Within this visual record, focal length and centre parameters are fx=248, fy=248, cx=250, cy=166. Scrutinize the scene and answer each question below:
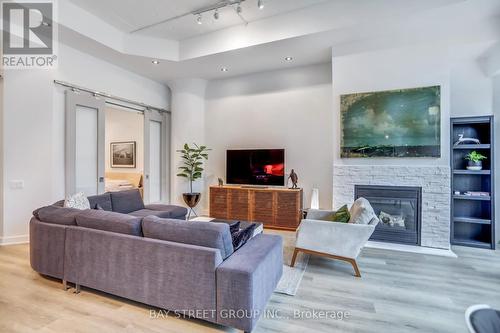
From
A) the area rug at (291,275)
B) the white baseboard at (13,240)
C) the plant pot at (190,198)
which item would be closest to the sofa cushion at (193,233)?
the area rug at (291,275)

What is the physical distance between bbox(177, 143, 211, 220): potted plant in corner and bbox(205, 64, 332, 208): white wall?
363mm

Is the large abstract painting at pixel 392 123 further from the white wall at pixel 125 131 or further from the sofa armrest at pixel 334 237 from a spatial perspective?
the white wall at pixel 125 131

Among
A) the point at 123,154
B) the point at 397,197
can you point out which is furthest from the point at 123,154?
the point at 397,197

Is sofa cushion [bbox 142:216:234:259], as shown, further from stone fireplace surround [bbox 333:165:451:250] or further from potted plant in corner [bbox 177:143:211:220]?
potted plant in corner [bbox 177:143:211:220]

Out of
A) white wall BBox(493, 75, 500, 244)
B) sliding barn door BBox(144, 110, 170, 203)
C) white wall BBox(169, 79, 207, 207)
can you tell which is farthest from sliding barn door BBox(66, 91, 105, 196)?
white wall BBox(493, 75, 500, 244)

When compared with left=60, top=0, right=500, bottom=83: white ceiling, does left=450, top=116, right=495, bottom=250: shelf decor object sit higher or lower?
lower

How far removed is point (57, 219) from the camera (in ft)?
8.60

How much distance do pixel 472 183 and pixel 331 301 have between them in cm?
344

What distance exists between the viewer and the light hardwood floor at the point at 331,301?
2004 millimetres

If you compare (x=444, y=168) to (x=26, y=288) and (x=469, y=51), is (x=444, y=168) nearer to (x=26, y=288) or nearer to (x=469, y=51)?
(x=469, y=51)

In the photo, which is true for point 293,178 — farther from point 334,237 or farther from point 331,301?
point 331,301

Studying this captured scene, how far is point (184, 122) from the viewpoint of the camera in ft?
19.7

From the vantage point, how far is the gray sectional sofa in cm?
184

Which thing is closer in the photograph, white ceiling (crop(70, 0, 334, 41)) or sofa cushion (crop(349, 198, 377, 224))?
sofa cushion (crop(349, 198, 377, 224))
